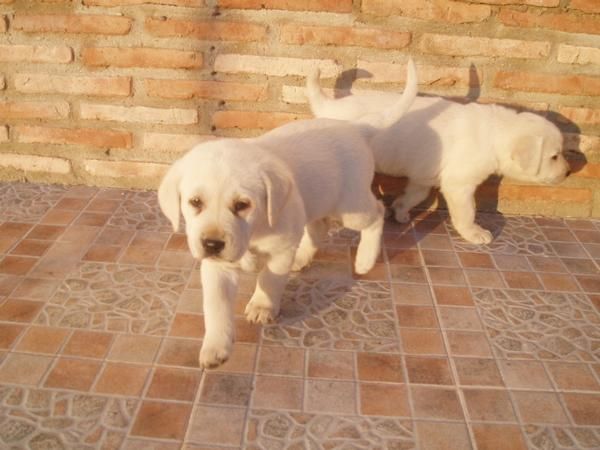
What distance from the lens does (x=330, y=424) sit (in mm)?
2025

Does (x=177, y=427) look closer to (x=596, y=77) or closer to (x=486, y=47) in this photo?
(x=486, y=47)

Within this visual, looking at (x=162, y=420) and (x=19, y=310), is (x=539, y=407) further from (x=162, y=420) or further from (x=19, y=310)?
(x=19, y=310)

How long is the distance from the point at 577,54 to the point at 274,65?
183 centimetres

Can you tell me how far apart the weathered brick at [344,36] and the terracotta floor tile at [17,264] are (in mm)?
1904

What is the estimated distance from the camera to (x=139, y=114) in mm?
3584

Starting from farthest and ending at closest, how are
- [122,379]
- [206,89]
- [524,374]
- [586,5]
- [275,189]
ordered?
1. [206,89]
2. [586,5]
3. [524,374]
4. [122,379]
5. [275,189]

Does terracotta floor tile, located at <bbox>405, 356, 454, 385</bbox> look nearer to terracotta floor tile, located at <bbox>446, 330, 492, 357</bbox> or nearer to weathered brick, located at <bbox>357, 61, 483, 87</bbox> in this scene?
terracotta floor tile, located at <bbox>446, 330, 492, 357</bbox>

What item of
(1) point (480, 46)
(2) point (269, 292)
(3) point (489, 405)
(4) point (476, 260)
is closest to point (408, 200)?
(4) point (476, 260)

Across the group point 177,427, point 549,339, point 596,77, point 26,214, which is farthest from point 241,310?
point 596,77

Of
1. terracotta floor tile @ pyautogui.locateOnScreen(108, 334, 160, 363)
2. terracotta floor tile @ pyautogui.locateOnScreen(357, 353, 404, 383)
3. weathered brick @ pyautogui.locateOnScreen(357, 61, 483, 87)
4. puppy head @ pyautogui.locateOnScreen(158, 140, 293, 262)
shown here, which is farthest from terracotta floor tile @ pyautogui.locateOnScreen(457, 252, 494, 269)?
terracotta floor tile @ pyautogui.locateOnScreen(108, 334, 160, 363)

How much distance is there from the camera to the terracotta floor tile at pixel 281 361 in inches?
89.4

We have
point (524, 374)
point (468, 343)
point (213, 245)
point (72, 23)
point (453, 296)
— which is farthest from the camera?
point (72, 23)

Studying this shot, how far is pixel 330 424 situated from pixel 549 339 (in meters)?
1.16

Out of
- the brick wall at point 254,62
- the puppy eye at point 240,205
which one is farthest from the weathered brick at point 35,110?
the puppy eye at point 240,205
